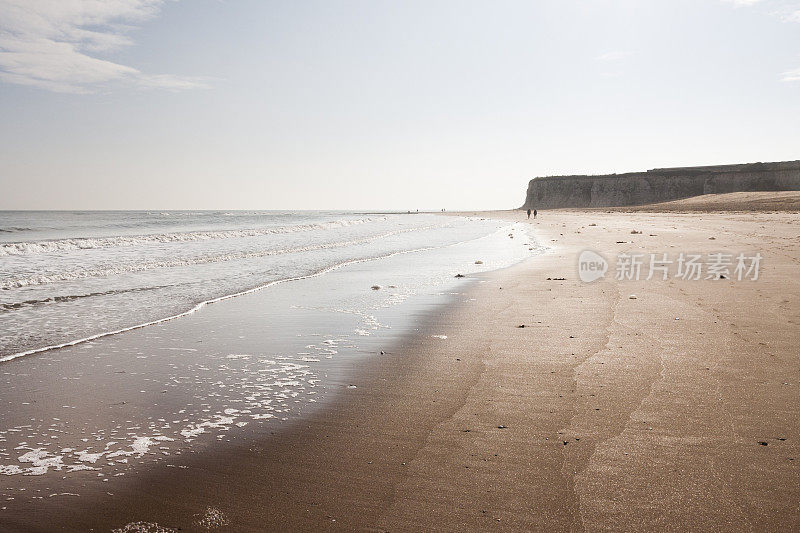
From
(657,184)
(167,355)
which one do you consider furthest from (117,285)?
(657,184)

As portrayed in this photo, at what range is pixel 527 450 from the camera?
123 inches

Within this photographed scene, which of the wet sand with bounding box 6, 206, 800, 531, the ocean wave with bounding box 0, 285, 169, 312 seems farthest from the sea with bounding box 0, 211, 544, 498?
the wet sand with bounding box 6, 206, 800, 531

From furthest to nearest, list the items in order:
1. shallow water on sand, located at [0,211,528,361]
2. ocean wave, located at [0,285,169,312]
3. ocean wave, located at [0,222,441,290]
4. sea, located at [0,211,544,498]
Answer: ocean wave, located at [0,222,441,290] → ocean wave, located at [0,285,169,312] → shallow water on sand, located at [0,211,528,361] → sea, located at [0,211,544,498]

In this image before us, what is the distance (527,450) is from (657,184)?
14198 cm

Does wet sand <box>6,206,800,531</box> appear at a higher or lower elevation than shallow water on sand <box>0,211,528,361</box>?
higher

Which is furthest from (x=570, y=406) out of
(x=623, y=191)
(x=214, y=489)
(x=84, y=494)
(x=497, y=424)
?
(x=623, y=191)

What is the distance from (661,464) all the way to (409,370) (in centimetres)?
253

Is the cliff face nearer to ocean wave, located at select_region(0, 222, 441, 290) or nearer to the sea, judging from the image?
ocean wave, located at select_region(0, 222, 441, 290)

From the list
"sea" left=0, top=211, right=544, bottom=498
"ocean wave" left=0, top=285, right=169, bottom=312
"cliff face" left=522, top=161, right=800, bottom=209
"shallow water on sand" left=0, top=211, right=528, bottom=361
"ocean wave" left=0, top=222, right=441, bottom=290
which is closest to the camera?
"sea" left=0, top=211, right=544, bottom=498

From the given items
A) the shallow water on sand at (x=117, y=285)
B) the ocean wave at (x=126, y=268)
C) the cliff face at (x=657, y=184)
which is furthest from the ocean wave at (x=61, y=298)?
the cliff face at (x=657, y=184)

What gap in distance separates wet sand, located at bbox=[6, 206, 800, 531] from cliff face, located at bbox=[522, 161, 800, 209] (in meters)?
123

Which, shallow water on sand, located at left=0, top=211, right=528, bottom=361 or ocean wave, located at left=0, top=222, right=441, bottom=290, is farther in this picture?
ocean wave, located at left=0, top=222, right=441, bottom=290

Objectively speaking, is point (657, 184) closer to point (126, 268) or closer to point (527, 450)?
point (126, 268)

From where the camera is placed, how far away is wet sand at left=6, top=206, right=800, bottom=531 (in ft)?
8.11
